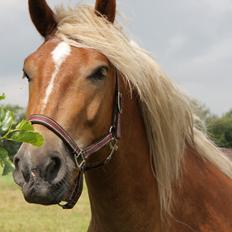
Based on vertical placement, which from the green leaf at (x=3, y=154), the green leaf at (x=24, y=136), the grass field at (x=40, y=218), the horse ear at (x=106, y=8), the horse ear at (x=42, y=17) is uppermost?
the horse ear at (x=106, y=8)

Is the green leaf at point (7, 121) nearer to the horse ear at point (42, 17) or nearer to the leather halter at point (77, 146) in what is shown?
the leather halter at point (77, 146)

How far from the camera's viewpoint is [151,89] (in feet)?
12.4

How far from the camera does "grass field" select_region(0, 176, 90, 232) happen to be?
12.9 m

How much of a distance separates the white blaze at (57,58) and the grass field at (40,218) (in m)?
9.47

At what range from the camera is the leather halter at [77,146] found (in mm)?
3070

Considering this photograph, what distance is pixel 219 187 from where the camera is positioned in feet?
13.3

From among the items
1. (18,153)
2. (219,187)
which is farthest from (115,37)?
(219,187)

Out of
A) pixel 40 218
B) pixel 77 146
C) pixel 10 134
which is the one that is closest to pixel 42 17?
pixel 77 146

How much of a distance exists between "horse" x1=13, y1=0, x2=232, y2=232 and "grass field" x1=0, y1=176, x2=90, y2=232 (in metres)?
8.84

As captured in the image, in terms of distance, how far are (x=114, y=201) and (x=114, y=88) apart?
2.46ft

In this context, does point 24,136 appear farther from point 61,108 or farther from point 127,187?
point 127,187

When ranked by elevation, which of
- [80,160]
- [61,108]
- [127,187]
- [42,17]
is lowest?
[127,187]

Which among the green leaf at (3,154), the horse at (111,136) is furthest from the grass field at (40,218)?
the green leaf at (3,154)

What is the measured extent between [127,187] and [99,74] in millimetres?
808
